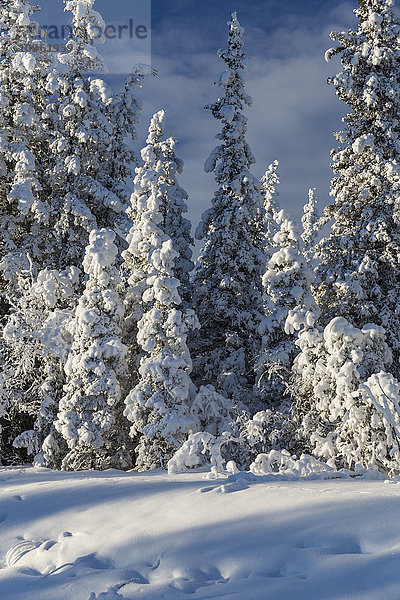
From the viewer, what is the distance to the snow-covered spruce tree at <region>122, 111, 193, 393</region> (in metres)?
16.0

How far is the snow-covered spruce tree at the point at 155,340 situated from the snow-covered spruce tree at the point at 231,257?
11.8 ft

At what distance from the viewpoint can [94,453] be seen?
14.1 m

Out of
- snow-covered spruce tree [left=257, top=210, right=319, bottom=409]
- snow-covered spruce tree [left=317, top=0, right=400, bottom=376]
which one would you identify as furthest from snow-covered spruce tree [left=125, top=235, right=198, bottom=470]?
snow-covered spruce tree [left=317, top=0, right=400, bottom=376]

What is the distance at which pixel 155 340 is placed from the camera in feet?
47.5

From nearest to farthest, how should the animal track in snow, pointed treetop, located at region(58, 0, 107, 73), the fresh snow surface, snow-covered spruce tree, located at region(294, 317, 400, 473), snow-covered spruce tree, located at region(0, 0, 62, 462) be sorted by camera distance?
1. the fresh snow surface
2. the animal track in snow
3. snow-covered spruce tree, located at region(294, 317, 400, 473)
4. snow-covered spruce tree, located at region(0, 0, 62, 462)
5. pointed treetop, located at region(58, 0, 107, 73)

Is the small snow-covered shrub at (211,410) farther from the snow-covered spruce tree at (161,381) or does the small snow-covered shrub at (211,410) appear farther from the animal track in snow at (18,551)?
the animal track in snow at (18,551)

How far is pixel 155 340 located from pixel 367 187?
8720 millimetres

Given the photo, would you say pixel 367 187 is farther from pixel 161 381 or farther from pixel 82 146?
pixel 82 146

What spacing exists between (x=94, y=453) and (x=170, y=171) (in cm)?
1194

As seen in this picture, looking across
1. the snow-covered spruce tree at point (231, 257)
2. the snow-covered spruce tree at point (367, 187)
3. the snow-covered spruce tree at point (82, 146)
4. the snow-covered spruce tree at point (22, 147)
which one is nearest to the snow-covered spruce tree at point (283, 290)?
the snow-covered spruce tree at point (367, 187)

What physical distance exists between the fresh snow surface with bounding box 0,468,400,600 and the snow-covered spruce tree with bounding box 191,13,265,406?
41.9ft

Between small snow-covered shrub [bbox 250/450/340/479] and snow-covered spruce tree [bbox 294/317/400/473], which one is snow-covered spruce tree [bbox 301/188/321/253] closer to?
snow-covered spruce tree [bbox 294/317/400/473]

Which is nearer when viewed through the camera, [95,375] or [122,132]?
[95,375]

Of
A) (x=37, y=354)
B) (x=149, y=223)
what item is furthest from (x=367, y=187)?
(x=37, y=354)
